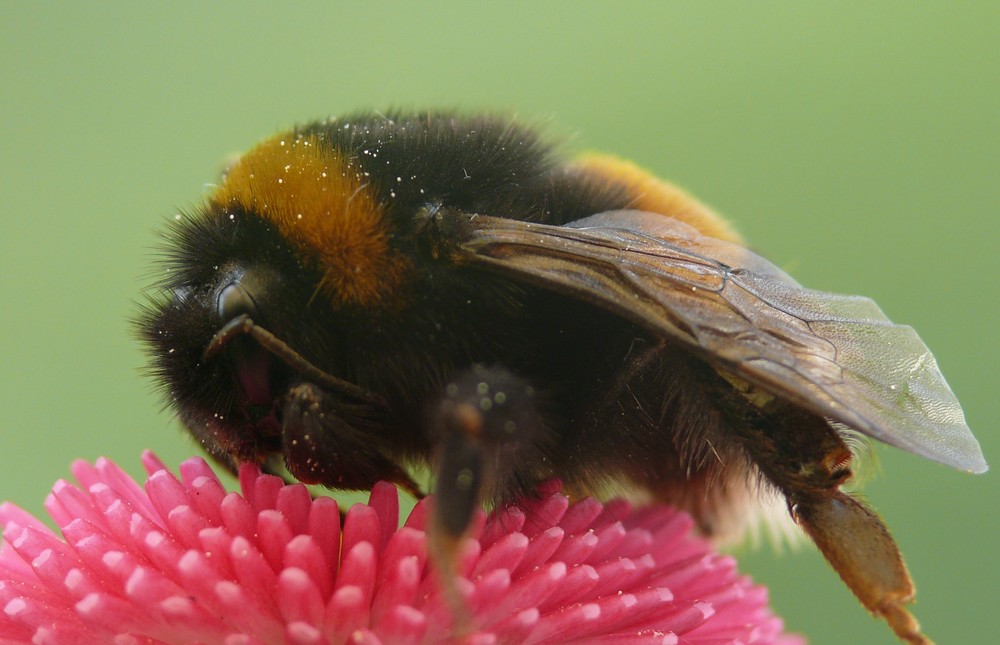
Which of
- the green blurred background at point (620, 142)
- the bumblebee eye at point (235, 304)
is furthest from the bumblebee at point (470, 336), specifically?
the green blurred background at point (620, 142)

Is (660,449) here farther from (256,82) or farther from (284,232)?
(256,82)

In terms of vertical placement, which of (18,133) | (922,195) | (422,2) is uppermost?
(422,2)

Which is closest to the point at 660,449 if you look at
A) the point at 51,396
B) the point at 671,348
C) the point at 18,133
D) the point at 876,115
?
the point at 671,348

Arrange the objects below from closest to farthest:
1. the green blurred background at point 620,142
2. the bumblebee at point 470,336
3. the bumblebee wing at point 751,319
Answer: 1. the bumblebee wing at point 751,319
2. the bumblebee at point 470,336
3. the green blurred background at point 620,142

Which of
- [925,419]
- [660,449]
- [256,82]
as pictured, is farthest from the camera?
[256,82]

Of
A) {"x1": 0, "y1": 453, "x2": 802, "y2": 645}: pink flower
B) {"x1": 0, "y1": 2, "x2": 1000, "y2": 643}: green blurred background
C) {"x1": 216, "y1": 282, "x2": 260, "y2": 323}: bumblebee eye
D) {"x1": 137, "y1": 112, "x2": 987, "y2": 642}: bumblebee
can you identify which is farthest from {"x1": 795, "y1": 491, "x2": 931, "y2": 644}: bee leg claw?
{"x1": 0, "y1": 2, "x2": 1000, "y2": 643}: green blurred background

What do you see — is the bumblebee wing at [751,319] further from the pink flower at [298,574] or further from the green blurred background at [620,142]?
the green blurred background at [620,142]

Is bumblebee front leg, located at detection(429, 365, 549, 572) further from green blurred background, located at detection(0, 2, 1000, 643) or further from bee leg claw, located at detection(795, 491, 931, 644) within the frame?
green blurred background, located at detection(0, 2, 1000, 643)
